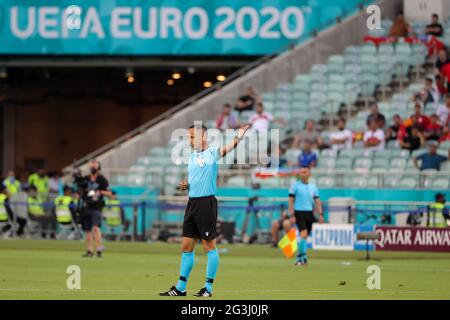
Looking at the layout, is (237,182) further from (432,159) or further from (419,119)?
(432,159)

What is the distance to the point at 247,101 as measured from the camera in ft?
137

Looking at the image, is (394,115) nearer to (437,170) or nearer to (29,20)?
(437,170)

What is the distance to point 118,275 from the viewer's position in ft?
73.8

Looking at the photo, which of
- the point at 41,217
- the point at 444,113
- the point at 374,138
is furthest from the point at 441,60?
the point at 41,217

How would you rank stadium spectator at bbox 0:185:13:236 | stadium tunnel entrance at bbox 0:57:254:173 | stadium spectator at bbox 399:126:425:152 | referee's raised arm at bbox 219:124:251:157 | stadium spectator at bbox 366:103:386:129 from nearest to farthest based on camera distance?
1. referee's raised arm at bbox 219:124:251:157
2. stadium spectator at bbox 399:126:425:152
3. stadium spectator at bbox 366:103:386:129
4. stadium spectator at bbox 0:185:13:236
5. stadium tunnel entrance at bbox 0:57:254:173

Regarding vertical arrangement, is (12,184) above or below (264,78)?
below

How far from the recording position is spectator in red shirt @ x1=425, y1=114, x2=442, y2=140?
1480 inches

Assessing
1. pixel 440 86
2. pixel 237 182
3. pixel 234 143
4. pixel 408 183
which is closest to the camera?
pixel 234 143

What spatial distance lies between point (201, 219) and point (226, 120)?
23.0 m

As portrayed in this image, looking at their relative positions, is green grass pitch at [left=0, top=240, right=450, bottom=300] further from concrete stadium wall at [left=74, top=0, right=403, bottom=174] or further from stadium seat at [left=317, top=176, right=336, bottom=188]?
concrete stadium wall at [left=74, top=0, right=403, bottom=174]

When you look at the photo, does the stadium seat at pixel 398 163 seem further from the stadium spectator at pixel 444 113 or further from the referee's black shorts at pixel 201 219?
the referee's black shorts at pixel 201 219

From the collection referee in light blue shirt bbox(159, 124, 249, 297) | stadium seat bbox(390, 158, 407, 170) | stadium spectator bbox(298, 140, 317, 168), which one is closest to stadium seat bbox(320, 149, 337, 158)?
stadium spectator bbox(298, 140, 317, 168)

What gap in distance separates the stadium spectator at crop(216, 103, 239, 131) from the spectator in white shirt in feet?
14.7

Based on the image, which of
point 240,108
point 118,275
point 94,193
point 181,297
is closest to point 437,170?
point 240,108
